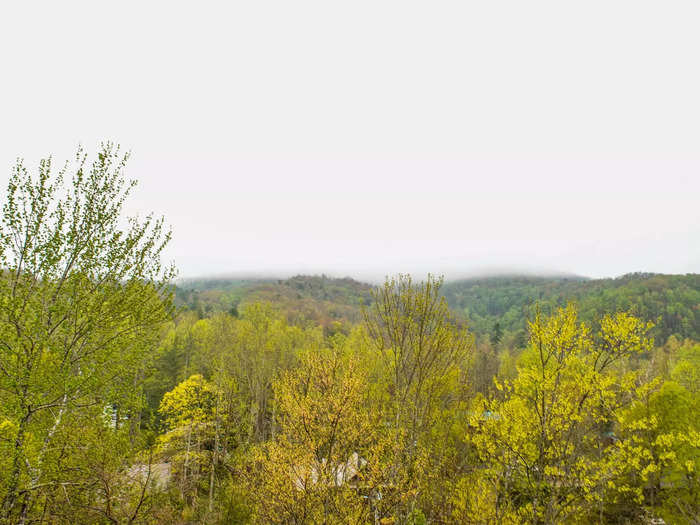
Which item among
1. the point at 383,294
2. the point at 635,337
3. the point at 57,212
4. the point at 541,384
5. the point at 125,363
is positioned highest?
the point at 57,212

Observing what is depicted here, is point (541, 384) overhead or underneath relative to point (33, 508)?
overhead

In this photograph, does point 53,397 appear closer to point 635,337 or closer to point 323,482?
point 323,482

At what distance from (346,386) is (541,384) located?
6.47 metres

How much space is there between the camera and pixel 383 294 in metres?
10.8

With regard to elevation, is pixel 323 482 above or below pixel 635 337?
below

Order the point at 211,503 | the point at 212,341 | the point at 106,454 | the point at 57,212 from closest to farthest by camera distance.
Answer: the point at 57,212, the point at 106,454, the point at 211,503, the point at 212,341

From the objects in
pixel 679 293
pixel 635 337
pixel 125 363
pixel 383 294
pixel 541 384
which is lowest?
pixel 679 293

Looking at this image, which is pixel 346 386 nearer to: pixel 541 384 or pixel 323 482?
pixel 323 482

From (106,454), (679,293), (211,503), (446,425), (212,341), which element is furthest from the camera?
(679,293)

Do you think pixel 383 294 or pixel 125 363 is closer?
pixel 383 294

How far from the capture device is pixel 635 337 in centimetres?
1065

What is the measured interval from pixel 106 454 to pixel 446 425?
13.9m

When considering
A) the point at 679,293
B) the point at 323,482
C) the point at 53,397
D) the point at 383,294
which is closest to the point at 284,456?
the point at 323,482

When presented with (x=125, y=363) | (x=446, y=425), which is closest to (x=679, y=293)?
(x=446, y=425)
